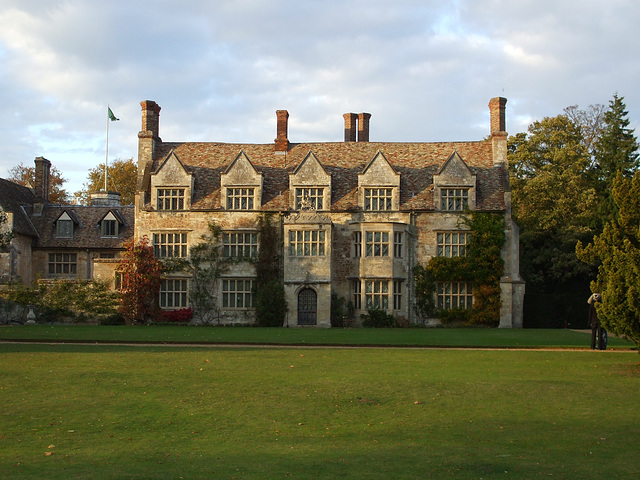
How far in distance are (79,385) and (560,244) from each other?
39.0m

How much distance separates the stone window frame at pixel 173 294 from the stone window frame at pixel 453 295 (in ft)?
45.6

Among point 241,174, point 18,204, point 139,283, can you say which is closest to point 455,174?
point 241,174

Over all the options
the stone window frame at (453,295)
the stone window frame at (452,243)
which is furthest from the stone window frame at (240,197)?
the stone window frame at (453,295)

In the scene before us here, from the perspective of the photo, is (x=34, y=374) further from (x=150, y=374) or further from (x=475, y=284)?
(x=475, y=284)

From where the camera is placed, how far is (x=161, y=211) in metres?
43.1

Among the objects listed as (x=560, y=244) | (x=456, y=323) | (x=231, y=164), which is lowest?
(x=456, y=323)

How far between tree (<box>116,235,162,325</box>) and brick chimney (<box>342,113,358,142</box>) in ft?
47.5

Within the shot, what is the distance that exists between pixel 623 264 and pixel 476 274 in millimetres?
22972

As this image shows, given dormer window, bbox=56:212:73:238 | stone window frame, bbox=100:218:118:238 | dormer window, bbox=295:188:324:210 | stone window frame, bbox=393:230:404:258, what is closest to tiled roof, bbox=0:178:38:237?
dormer window, bbox=56:212:73:238

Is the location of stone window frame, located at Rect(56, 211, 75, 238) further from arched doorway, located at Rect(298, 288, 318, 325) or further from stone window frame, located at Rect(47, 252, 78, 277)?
arched doorway, located at Rect(298, 288, 318, 325)

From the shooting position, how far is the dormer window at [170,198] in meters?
43.2

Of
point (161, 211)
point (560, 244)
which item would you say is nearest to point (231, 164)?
point (161, 211)

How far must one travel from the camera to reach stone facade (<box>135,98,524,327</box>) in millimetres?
41094

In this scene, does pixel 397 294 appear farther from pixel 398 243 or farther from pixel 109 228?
pixel 109 228
